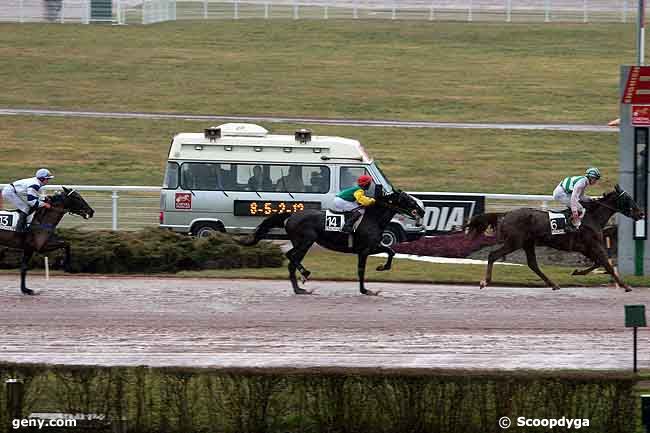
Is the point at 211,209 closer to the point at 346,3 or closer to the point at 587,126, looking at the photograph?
the point at 587,126

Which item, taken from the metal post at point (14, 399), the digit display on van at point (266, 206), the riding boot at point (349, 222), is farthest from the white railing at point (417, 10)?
the metal post at point (14, 399)

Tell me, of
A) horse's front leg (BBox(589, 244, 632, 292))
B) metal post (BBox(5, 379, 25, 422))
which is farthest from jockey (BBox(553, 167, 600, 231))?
metal post (BBox(5, 379, 25, 422))

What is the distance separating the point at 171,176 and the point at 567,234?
8.23 m

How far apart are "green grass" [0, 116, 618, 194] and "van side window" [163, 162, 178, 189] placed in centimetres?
759

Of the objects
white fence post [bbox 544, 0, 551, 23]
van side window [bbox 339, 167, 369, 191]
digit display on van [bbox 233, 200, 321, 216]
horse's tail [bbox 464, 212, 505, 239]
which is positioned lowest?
digit display on van [bbox 233, 200, 321, 216]

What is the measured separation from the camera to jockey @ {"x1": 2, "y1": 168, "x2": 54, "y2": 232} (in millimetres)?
17516

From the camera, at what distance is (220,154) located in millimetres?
23266

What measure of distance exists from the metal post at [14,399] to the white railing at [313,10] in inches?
1717

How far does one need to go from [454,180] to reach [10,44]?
2343 cm

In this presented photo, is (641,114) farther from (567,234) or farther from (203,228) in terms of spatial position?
(203,228)

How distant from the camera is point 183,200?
22953 millimetres

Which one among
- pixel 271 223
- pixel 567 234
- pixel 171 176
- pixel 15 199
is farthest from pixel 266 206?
pixel 567 234

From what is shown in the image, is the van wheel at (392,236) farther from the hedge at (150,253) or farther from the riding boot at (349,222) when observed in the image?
the riding boot at (349,222)

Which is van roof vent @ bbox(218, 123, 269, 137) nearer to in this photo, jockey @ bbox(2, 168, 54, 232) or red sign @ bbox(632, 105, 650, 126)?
jockey @ bbox(2, 168, 54, 232)
